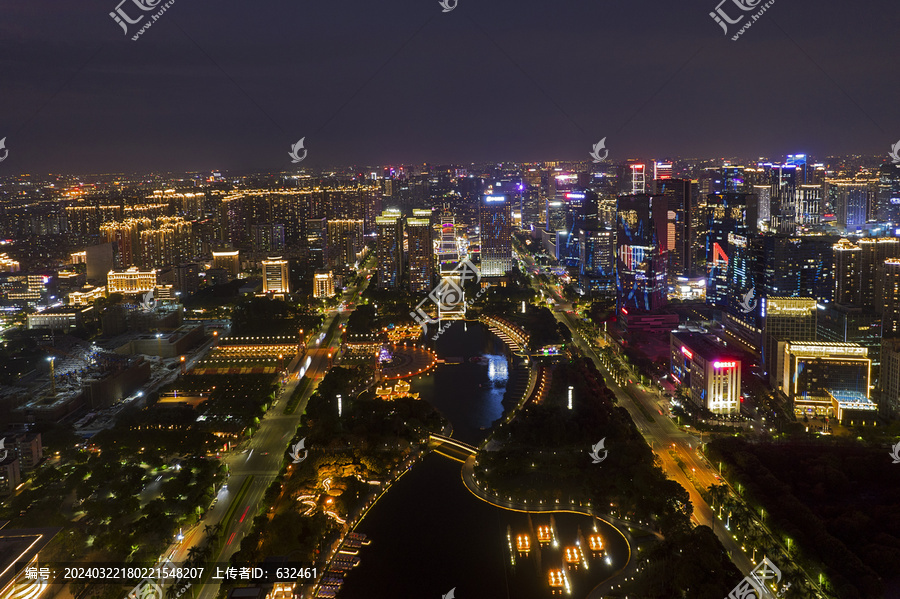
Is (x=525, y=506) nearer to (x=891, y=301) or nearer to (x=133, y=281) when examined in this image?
(x=891, y=301)

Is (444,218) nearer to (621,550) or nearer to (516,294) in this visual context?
(516,294)

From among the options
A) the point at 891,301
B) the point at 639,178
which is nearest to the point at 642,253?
the point at 891,301

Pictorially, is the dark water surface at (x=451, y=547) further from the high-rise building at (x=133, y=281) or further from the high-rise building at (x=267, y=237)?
the high-rise building at (x=267, y=237)

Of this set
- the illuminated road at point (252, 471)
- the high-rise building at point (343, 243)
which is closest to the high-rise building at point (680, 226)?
the high-rise building at point (343, 243)

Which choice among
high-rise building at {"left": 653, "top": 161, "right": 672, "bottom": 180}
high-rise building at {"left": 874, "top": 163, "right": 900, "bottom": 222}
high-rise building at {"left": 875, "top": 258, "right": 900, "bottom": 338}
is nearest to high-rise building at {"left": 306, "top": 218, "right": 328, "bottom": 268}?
high-rise building at {"left": 653, "top": 161, "right": 672, "bottom": 180}

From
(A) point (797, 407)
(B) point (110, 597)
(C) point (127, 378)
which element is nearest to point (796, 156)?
(A) point (797, 407)
